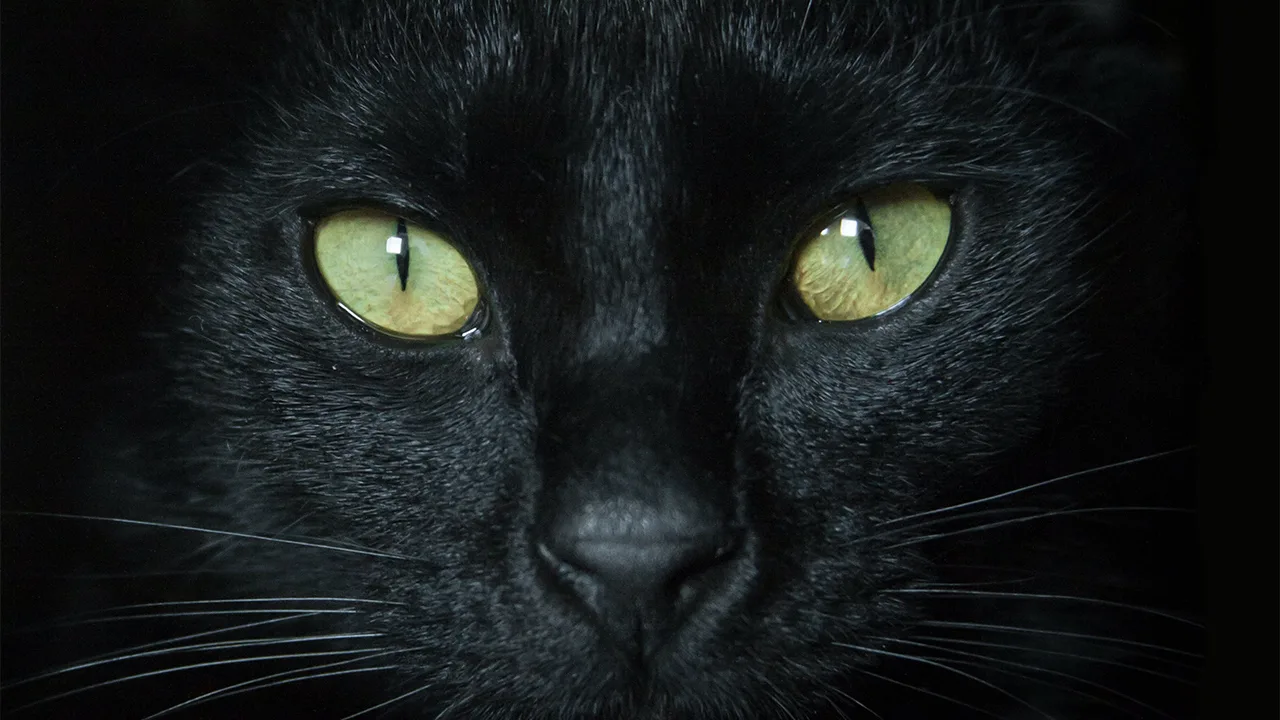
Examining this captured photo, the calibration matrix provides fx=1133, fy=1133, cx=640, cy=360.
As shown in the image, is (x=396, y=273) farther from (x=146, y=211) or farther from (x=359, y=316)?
(x=146, y=211)

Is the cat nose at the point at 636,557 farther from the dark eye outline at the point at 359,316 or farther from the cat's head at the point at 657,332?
the dark eye outline at the point at 359,316

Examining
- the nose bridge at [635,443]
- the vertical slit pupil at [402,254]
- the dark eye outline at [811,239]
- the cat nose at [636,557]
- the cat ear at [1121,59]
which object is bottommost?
the cat nose at [636,557]

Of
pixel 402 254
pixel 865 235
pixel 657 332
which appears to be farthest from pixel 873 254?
pixel 402 254

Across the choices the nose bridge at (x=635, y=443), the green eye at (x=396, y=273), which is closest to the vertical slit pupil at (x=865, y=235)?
the nose bridge at (x=635, y=443)

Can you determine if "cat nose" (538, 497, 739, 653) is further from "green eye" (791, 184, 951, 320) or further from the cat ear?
the cat ear

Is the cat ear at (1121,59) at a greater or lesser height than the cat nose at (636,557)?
greater

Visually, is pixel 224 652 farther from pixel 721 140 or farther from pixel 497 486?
pixel 721 140
